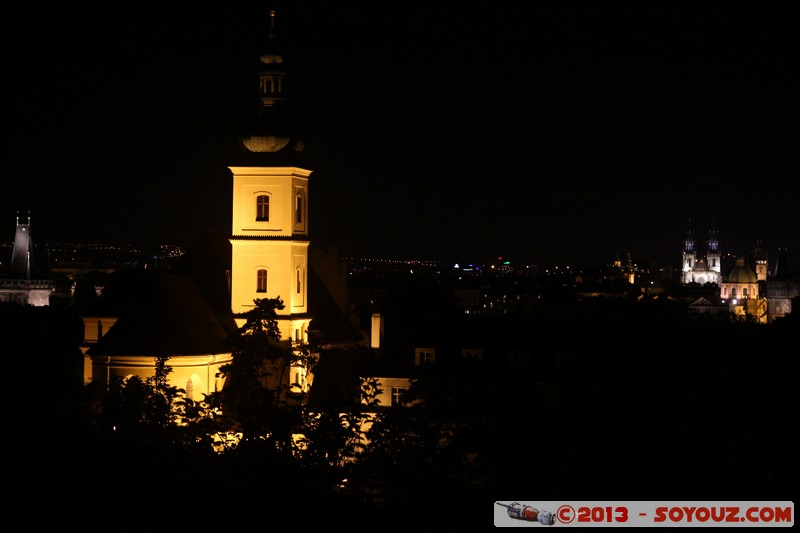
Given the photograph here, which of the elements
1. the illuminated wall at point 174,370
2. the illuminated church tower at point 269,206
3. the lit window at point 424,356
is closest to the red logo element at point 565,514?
the lit window at point 424,356

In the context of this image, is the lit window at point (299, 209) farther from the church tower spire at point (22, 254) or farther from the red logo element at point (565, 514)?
the church tower spire at point (22, 254)

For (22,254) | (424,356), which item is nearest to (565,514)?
(424,356)

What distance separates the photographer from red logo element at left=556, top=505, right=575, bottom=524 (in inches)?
930

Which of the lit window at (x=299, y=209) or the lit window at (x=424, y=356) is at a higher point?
the lit window at (x=299, y=209)

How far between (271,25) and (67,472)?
1447 inches

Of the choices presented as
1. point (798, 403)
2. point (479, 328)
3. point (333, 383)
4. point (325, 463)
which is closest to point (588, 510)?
point (325, 463)

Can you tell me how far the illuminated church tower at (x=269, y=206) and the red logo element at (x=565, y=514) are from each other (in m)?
33.2

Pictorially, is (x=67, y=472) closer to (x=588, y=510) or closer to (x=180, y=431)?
(x=180, y=431)

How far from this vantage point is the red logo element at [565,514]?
930 inches

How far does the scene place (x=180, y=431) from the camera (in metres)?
28.8

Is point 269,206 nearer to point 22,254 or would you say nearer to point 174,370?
point 174,370

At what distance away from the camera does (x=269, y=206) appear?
56812 millimetres

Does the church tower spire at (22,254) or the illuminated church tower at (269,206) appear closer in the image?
the illuminated church tower at (269,206)

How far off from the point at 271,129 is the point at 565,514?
35096 mm
